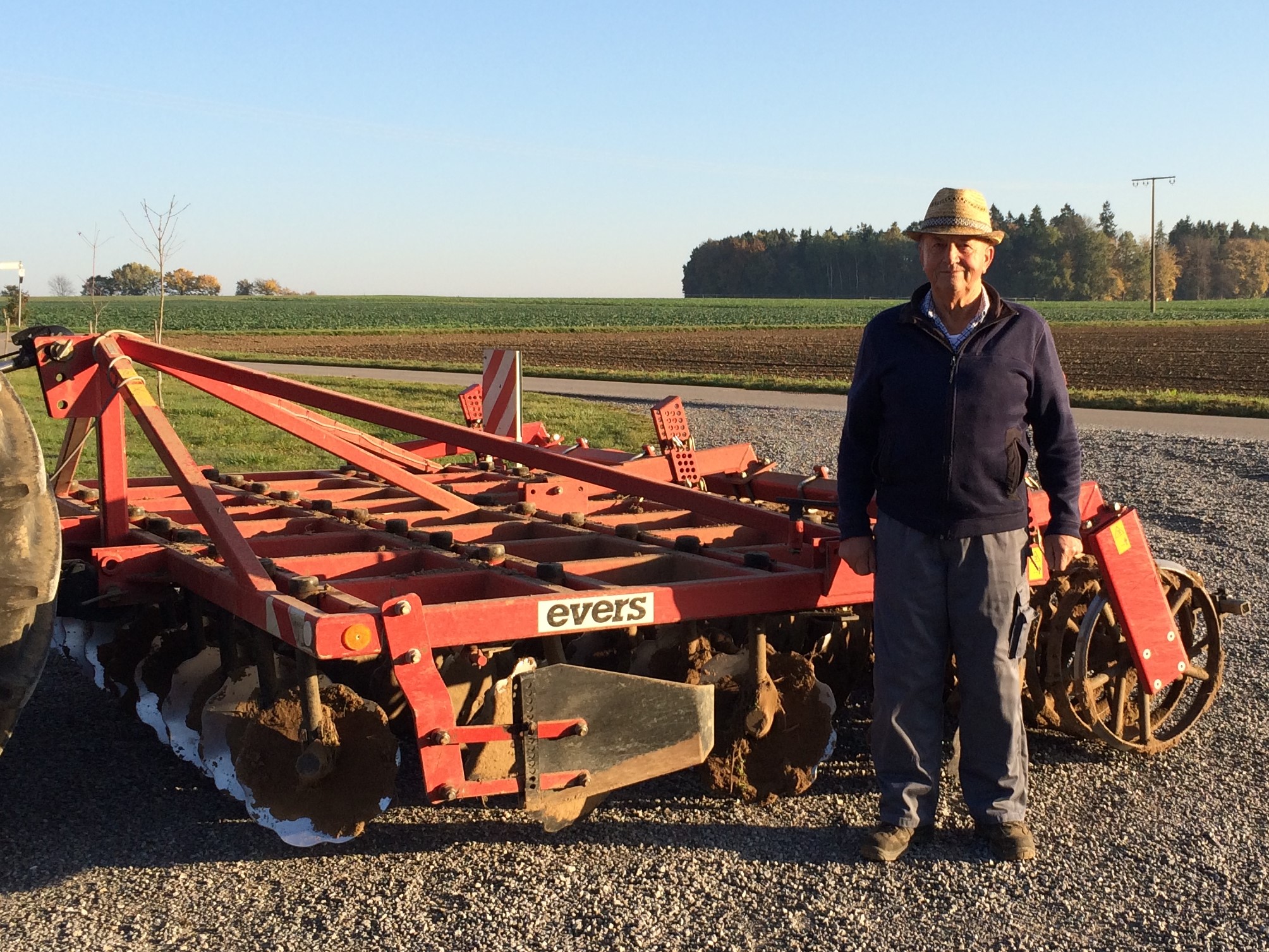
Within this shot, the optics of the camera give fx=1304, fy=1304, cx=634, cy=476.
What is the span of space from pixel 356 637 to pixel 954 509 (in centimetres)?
172

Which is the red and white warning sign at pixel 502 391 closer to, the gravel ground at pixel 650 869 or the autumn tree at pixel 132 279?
the gravel ground at pixel 650 869

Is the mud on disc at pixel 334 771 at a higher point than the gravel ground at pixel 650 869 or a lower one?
higher

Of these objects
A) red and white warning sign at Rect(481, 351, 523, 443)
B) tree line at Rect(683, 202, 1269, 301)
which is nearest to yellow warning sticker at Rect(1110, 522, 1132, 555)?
red and white warning sign at Rect(481, 351, 523, 443)

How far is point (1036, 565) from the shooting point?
444 cm

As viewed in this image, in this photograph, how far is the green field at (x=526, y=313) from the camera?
7481 centimetres

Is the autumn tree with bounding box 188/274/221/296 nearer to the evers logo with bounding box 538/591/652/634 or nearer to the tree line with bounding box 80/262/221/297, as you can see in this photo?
the tree line with bounding box 80/262/221/297

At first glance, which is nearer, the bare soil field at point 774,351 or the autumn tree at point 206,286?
the bare soil field at point 774,351

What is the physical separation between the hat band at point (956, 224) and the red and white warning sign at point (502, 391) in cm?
452

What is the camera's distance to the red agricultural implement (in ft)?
12.0

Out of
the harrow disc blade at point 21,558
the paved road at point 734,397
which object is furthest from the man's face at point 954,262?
the paved road at point 734,397

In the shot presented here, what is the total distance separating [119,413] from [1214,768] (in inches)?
165

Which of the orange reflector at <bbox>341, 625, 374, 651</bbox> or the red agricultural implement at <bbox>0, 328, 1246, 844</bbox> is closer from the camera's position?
the orange reflector at <bbox>341, 625, 374, 651</bbox>

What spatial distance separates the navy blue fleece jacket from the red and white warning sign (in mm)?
4425

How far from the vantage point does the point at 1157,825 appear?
4.14 metres
